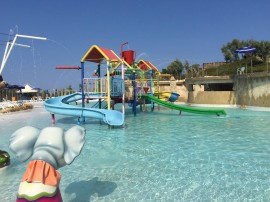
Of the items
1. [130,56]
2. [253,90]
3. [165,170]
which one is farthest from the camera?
[253,90]

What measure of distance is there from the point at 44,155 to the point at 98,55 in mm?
10872

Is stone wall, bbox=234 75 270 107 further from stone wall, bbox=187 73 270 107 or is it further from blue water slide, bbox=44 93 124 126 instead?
blue water slide, bbox=44 93 124 126

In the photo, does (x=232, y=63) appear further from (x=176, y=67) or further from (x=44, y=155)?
(x=44, y=155)

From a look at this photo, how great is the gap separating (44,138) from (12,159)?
4209 mm

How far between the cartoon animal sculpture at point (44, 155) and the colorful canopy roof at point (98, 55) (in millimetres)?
9650

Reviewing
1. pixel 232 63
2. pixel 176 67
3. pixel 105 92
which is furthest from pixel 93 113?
pixel 176 67

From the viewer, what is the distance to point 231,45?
46.1 m

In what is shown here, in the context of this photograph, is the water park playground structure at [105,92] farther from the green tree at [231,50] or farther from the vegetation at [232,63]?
the green tree at [231,50]

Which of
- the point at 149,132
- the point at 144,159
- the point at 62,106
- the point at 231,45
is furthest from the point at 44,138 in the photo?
the point at 231,45

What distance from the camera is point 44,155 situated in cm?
295

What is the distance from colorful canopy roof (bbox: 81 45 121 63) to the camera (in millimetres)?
12730

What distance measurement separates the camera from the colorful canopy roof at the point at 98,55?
12.7m

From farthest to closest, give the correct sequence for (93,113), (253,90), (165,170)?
1. (253,90)
2. (93,113)
3. (165,170)

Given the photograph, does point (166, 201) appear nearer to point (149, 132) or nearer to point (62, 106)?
point (149, 132)
